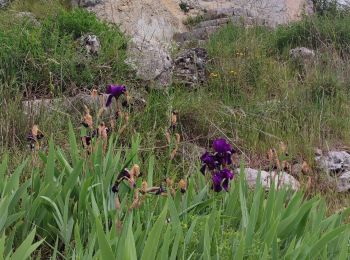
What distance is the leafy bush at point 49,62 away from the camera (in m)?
4.23

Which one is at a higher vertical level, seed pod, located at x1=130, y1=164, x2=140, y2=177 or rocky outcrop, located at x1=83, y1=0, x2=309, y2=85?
rocky outcrop, located at x1=83, y1=0, x2=309, y2=85

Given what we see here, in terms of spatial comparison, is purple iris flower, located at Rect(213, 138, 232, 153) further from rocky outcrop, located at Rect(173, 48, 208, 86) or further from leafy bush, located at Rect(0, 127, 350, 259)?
rocky outcrop, located at Rect(173, 48, 208, 86)

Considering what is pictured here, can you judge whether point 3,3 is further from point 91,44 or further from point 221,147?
point 221,147

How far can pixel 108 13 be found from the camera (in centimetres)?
943

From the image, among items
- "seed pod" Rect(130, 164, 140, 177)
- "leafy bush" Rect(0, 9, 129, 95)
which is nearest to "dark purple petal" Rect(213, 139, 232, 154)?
"seed pod" Rect(130, 164, 140, 177)

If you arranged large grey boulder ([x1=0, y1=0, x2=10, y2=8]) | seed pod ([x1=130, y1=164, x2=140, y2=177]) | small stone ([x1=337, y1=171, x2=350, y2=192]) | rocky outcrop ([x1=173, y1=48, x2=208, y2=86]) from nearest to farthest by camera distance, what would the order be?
1. seed pod ([x1=130, y1=164, x2=140, y2=177])
2. small stone ([x1=337, y1=171, x2=350, y2=192])
3. rocky outcrop ([x1=173, y1=48, x2=208, y2=86])
4. large grey boulder ([x1=0, y1=0, x2=10, y2=8])

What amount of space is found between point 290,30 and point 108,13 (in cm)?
375

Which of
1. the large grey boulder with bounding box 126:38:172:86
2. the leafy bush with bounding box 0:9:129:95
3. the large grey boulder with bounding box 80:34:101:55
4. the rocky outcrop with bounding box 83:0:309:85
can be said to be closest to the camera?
the leafy bush with bounding box 0:9:129:95

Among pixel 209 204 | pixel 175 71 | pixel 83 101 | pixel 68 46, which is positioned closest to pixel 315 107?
pixel 175 71

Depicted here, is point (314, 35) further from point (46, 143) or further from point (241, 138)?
point (46, 143)

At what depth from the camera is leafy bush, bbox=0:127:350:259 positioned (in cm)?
170

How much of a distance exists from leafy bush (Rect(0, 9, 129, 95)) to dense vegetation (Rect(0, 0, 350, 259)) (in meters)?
0.02

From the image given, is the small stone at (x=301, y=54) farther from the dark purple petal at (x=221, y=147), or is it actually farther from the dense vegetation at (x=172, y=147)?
the dark purple petal at (x=221, y=147)

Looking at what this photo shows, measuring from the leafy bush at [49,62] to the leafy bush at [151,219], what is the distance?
197 cm
